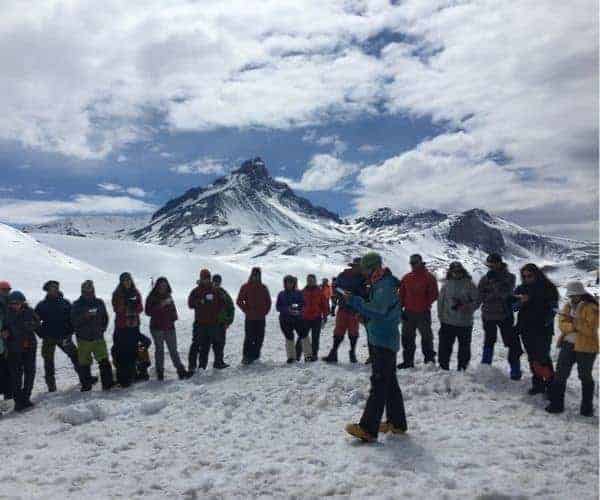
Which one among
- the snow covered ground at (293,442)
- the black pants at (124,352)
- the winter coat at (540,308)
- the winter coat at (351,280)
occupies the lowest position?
the snow covered ground at (293,442)

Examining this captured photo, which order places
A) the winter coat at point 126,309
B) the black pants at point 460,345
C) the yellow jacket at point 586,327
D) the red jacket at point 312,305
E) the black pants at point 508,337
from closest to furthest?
the yellow jacket at point 586,327 < the black pants at point 508,337 < the black pants at point 460,345 < the winter coat at point 126,309 < the red jacket at point 312,305

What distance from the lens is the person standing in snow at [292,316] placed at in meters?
11.5

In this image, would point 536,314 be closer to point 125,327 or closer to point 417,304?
point 417,304

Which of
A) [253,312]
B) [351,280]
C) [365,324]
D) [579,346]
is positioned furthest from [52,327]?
[579,346]

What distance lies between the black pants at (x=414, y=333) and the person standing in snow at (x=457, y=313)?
530 millimetres

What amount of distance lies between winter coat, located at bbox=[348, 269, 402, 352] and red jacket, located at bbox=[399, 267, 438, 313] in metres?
4.08

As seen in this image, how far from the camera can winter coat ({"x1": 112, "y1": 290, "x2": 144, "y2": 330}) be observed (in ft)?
34.0

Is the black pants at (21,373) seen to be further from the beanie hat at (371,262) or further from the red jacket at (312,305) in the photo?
the beanie hat at (371,262)

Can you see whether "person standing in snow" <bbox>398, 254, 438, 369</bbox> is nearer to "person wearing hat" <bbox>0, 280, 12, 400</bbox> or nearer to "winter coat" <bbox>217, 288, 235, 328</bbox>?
"winter coat" <bbox>217, 288, 235, 328</bbox>

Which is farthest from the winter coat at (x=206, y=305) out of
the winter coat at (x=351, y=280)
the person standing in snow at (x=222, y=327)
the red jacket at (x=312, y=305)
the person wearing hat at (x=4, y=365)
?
the person wearing hat at (x=4, y=365)

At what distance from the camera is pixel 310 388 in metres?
8.80

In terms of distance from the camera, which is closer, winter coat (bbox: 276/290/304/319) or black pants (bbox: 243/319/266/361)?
winter coat (bbox: 276/290/304/319)

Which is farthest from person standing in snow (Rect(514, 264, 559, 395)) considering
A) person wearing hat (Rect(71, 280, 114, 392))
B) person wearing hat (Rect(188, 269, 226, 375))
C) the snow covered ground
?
person wearing hat (Rect(71, 280, 114, 392))

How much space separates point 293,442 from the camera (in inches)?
257
